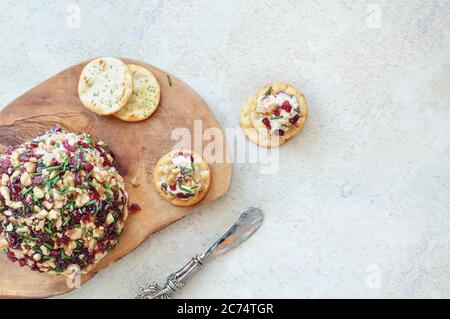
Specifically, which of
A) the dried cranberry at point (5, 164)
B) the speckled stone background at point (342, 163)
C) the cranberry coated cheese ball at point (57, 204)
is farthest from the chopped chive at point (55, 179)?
the speckled stone background at point (342, 163)

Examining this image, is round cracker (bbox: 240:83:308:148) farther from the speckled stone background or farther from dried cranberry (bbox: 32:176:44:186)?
dried cranberry (bbox: 32:176:44:186)

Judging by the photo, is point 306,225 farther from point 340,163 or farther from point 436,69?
point 436,69

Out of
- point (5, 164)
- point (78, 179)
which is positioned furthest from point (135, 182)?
point (5, 164)

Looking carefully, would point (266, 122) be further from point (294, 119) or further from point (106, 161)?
A: point (106, 161)

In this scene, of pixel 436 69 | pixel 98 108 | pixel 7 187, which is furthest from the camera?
pixel 436 69

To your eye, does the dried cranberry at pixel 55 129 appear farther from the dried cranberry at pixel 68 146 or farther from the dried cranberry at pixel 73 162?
the dried cranberry at pixel 73 162

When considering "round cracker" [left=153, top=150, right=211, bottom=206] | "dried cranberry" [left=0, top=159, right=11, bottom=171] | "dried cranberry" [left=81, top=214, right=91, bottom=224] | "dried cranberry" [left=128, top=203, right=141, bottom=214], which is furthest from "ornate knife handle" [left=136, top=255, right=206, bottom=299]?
"dried cranberry" [left=0, top=159, right=11, bottom=171]

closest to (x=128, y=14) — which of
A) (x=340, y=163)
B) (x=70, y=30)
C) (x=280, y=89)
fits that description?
(x=70, y=30)

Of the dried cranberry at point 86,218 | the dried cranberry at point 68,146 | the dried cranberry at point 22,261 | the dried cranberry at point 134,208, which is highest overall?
the dried cranberry at point 68,146
